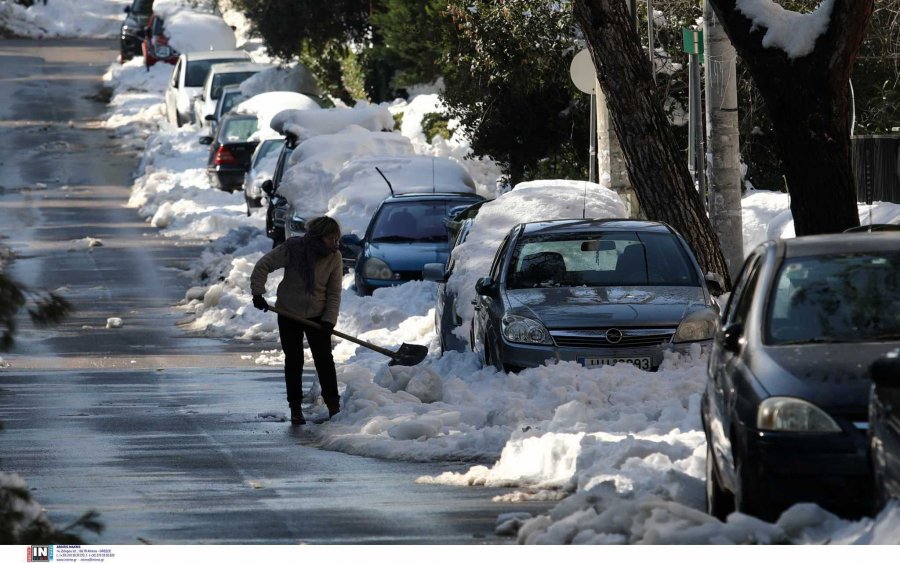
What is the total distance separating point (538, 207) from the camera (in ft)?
59.0

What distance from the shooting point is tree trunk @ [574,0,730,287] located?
16672 mm

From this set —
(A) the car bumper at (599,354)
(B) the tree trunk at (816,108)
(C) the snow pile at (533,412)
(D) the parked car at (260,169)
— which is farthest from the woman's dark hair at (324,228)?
(D) the parked car at (260,169)

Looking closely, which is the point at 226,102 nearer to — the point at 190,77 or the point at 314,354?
the point at 190,77

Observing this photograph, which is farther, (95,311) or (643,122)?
(95,311)

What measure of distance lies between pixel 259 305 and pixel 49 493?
Result: 3.75m

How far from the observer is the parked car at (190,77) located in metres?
45.7

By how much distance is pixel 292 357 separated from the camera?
13.9 m

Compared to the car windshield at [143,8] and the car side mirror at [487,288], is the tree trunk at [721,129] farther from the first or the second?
the car windshield at [143,8]

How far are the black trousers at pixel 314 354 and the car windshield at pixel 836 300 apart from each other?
19.1 ft

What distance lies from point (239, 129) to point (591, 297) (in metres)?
25.0

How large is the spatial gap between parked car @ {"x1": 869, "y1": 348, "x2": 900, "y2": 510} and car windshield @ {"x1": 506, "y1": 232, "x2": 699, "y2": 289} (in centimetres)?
700

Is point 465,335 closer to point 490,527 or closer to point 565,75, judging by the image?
point 490,527

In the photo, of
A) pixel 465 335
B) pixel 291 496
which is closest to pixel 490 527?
pixel 291 496

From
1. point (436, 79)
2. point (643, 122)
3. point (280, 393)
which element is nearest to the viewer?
point (280, 393)
